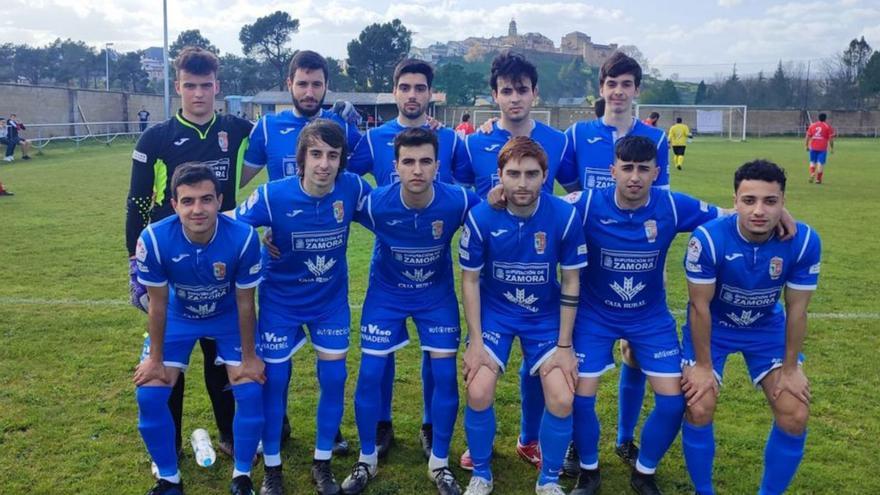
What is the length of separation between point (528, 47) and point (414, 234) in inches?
5956

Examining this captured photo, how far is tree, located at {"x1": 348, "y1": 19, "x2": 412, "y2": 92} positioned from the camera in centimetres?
7081

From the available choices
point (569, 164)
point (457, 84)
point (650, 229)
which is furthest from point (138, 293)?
point (457, 84)

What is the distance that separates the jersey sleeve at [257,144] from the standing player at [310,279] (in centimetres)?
66

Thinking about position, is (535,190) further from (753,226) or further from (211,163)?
(211,163)

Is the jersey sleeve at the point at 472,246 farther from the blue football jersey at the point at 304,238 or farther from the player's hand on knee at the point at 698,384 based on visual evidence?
the player's hand on knee at the point at 698,384

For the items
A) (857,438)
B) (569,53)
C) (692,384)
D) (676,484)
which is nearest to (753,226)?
(692,384)

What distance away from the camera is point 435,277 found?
4.00m

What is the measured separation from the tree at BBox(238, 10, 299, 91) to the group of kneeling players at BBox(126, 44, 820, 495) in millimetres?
79637

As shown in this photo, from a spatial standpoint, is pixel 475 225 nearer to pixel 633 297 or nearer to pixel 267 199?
pixel 633 297

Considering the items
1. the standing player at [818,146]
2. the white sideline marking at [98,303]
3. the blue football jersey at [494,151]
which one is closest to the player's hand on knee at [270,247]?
the blue football jersey at [494,151]

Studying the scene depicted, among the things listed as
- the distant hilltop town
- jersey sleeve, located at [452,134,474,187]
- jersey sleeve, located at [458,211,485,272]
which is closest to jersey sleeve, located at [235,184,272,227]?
jersey sleeve, located at [458,211,485,272]

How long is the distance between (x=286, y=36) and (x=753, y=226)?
83.2 metres

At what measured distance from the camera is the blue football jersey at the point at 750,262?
341 cm

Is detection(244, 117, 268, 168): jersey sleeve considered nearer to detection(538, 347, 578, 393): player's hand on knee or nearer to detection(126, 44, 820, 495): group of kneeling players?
detection(126, 44, 820, 495): group of kneeling players
